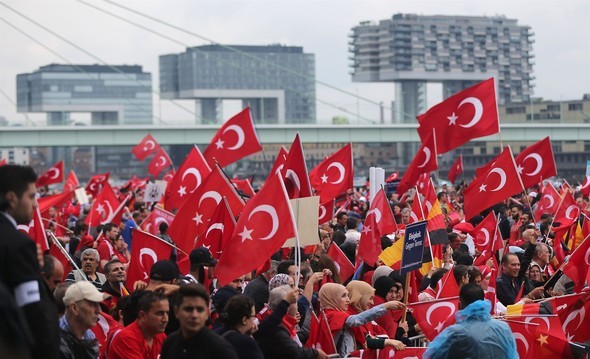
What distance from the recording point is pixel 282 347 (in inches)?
343

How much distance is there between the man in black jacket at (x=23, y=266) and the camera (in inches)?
229

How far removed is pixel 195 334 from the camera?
7.09m

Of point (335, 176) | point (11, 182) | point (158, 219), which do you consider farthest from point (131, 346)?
point (335, 176)

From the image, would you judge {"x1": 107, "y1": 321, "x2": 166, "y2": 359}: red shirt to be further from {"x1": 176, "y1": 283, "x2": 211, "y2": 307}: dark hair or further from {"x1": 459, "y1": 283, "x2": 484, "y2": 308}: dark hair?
{"x1": 459, "y1": 283, "x2": 484, "y2": 308}: dark hair

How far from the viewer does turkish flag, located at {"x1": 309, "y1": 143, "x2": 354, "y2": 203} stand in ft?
64.0

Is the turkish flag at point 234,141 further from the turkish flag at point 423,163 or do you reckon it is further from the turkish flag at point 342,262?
the turkish flag at point 342,262

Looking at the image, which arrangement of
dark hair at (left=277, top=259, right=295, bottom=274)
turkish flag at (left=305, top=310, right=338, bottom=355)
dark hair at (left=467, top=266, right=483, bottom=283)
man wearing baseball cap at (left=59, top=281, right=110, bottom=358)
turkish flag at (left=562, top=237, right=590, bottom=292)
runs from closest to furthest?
man wearing baseball cap at (left=59, top=281, right=110, bottom=358) → turkish flag at (left=305, top=310, right=338, bottom=355) → dark hair at (left=277, top=259, right=295, bottom=274) → dark hair at (left=467, top=266, right=483, bottom=283) → turkish flag at (left=562, top=237, right=590, bottom=292)

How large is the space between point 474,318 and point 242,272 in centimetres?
233

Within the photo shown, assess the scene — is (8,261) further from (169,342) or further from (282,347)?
(282,347)

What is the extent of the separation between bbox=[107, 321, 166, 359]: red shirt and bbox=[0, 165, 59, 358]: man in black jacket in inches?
85.5

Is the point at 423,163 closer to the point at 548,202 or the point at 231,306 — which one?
the point at 548,202

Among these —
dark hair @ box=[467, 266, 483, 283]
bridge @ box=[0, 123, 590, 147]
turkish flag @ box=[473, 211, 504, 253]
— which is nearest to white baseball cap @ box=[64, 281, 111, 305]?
dark hair @ box=[467, 266, 483, 283]

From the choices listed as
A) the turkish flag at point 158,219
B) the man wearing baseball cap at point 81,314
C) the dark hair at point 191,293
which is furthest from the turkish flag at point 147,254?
the turkish flag at point 158,219

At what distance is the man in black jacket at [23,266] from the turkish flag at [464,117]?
40.2ft
